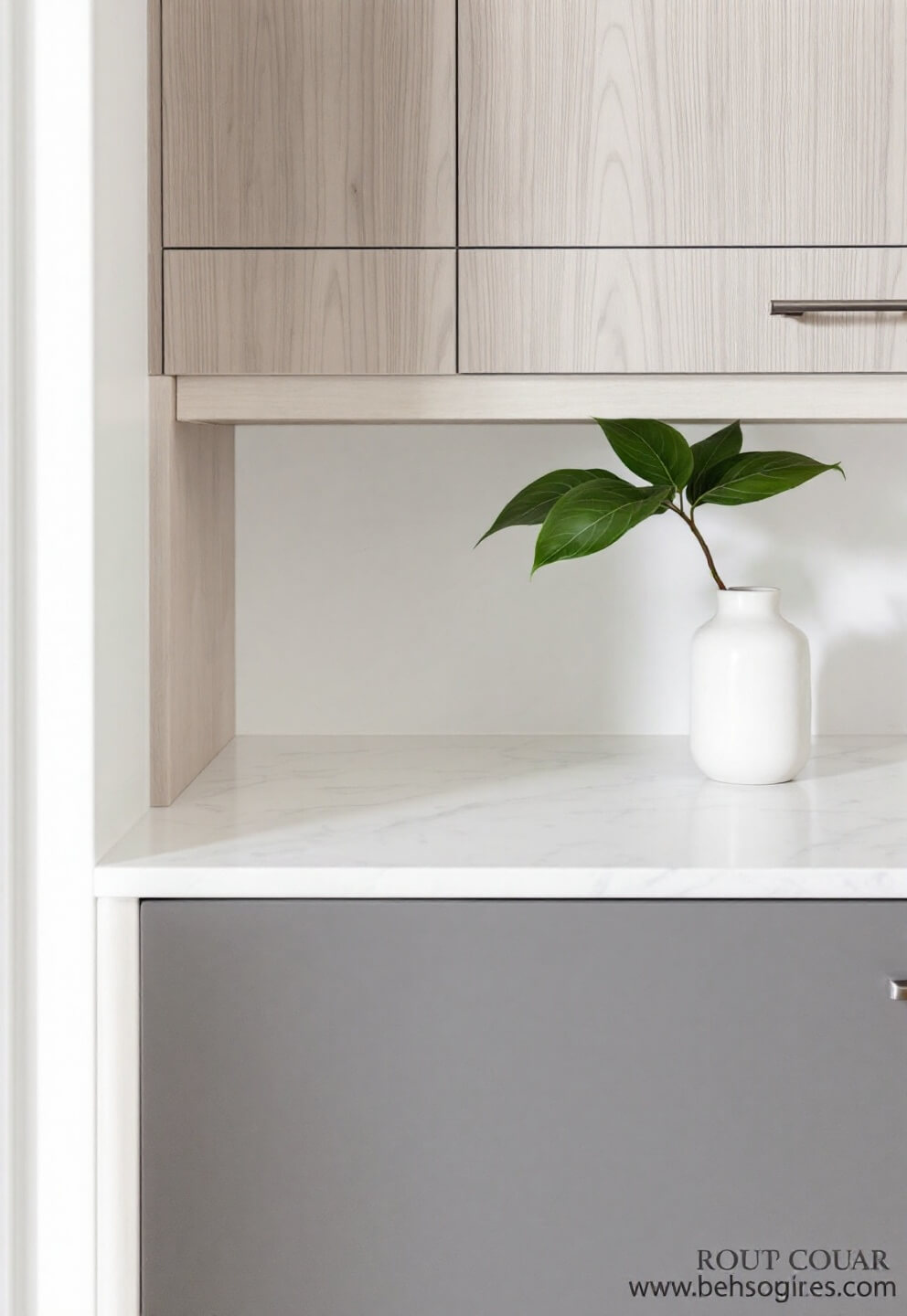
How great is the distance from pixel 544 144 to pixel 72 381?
0.50 metres

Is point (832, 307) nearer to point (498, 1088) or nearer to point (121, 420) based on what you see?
point (121, 420)

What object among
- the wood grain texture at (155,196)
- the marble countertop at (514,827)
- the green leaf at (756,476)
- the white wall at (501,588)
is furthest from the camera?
the white wall at (501,588)

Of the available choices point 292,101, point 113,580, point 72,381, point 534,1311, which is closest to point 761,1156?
point 534,1311

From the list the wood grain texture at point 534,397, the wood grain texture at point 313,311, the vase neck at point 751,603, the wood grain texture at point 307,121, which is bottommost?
the vase neck at point 751,603

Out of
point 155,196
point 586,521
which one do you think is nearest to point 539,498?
point 586,521

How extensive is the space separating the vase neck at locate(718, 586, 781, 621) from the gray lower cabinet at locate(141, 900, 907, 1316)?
0.40 meters

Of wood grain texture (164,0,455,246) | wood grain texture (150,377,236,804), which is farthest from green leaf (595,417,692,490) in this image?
wood grain texture (150,377,236,804)

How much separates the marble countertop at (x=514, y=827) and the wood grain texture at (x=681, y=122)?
536 mm

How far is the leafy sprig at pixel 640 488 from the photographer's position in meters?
1.16

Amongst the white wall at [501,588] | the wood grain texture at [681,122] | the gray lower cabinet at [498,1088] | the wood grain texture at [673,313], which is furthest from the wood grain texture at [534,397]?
the gray lower cabinet at [498,1088]

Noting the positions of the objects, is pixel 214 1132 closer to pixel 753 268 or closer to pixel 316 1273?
pixel 316 1273

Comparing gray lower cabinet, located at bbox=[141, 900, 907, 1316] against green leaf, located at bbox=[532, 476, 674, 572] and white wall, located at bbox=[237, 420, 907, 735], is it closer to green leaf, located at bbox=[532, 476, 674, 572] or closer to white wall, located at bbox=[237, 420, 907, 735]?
green leaf, located at bbox=[532, 476, 674, 572]

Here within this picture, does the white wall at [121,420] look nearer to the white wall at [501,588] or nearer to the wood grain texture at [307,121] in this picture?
the wood grain texture at [307,121]

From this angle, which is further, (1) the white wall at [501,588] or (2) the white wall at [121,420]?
(1) the white wall at [501,588]
